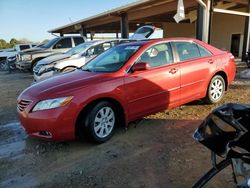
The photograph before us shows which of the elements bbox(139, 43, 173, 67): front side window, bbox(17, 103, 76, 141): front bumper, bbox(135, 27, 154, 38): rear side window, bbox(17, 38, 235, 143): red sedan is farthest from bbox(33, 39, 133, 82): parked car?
bbox(17, 103, 76, 141): front bumper

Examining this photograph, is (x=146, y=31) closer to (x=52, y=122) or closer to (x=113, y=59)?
(x=113, y=59)

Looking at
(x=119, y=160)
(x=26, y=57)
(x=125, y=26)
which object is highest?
(x=125, y=26)

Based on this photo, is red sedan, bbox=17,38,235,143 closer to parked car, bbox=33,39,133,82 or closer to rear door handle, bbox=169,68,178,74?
rear door handle, bbox=169,68,178,74

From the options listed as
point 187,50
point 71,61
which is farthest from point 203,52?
point 71,61

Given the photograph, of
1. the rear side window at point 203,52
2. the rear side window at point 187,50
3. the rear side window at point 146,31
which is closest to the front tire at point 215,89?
the rear side window at point 203,52

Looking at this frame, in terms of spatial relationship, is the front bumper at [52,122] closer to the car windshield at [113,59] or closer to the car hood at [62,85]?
the car hood at [62,85]

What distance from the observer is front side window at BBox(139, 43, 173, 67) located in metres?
4.53

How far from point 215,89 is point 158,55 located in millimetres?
1747

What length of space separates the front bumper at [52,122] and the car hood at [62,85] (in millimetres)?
203

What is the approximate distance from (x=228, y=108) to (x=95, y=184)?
1762 millimetres

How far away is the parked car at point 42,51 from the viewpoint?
42.3 feet

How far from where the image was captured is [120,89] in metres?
4.03


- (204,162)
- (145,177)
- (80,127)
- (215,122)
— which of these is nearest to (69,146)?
(80,127)

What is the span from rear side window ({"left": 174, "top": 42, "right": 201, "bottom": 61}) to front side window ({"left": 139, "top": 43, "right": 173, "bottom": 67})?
25 centimetres
